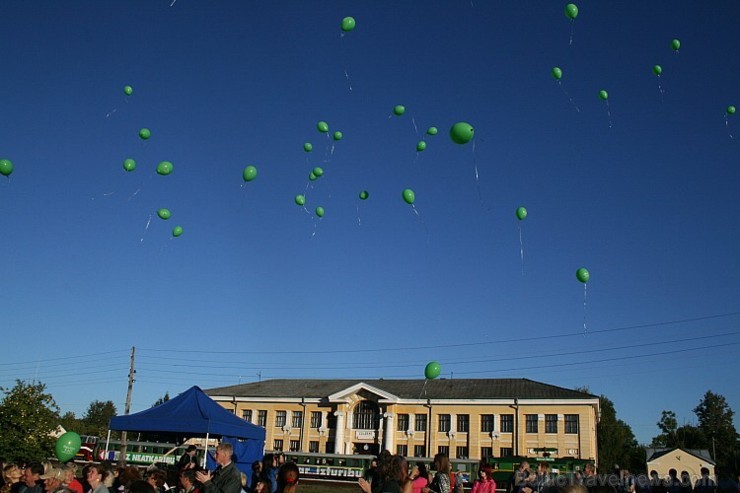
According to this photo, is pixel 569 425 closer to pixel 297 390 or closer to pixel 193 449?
pixel 297 390

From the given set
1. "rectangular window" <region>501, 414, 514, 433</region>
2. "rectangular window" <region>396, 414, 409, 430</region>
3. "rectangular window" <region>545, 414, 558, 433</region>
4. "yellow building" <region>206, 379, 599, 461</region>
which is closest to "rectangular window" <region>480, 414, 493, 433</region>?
"yellow building" <region>206, 379, 599, 461</region>

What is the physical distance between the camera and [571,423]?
125 ft

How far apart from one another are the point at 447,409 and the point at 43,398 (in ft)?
91.8

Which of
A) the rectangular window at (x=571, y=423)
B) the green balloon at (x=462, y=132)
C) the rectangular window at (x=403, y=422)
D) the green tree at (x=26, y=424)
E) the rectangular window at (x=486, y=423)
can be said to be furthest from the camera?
the rectangular window at (x=403, y=422)

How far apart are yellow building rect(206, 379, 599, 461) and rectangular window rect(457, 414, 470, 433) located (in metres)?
0.07

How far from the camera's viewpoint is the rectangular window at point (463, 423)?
40.6 m

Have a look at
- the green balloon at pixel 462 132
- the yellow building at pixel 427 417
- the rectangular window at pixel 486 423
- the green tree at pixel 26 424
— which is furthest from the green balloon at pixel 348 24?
the rectangular window at pixel 486 423

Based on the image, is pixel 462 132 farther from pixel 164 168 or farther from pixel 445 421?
pixel 445 421

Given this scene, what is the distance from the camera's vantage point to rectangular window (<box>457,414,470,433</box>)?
1599 inches

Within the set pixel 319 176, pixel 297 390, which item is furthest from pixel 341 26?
pixel 297 390

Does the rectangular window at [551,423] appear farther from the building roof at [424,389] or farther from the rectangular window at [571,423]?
the building roof at [424,389]

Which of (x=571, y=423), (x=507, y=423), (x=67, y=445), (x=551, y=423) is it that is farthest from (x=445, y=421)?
(x=67, y=445)

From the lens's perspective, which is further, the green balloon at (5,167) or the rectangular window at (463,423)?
the rectangular window at (463,423)

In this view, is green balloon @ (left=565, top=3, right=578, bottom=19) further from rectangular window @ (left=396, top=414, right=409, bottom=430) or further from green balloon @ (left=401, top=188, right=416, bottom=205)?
rectangular window @ (left=396, top=414, right=409, bottom=430)
